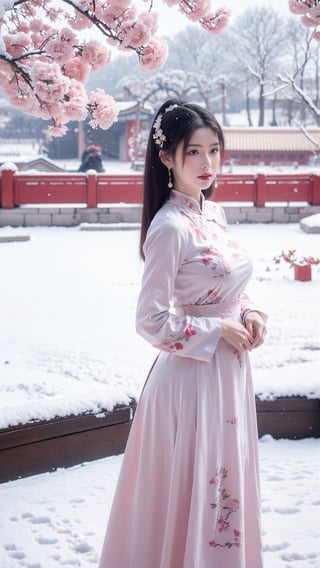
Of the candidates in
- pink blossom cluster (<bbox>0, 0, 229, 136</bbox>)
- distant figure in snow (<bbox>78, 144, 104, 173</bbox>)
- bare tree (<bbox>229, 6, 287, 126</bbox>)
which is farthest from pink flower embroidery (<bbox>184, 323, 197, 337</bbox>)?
bare tree (<bbox>229, 6, 287, 126</bbox>)

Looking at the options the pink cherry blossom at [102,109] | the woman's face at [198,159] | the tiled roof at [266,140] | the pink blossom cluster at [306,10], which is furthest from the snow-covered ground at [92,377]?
the tiled roof at [266,140]

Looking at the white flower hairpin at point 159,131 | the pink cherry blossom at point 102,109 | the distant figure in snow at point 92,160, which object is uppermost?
the distant figure in snow at point 92,160

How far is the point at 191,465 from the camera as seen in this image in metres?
1.68

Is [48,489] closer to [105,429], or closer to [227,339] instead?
[105,429]

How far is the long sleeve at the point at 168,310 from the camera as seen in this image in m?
1.58

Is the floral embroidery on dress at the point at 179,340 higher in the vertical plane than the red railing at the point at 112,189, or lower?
lower

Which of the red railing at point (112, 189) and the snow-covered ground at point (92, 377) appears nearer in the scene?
the snow-covered ground at point (92, 377)

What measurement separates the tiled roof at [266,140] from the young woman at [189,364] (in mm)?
25611

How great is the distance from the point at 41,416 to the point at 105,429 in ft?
1.11

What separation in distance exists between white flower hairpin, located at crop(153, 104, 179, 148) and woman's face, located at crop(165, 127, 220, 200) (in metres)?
0.05

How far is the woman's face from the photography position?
1679mm

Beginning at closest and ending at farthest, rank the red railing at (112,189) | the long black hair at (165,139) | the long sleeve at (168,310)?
the long sleeve at (168,310)
the long black hair at (165,139)
the red railing at (112,189)

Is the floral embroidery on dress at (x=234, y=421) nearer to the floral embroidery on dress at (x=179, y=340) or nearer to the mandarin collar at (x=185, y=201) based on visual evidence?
the floral embroidery on dress at (x=179, y=340)

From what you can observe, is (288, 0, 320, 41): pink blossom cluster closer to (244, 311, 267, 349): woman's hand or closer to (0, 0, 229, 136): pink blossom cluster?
(0, 0, 229, 136): pink blossom cluster
